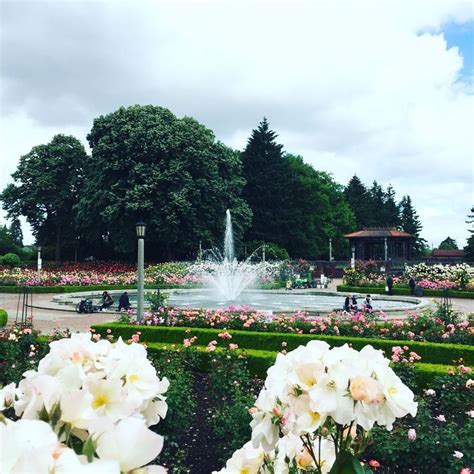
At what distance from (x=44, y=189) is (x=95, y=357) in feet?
157

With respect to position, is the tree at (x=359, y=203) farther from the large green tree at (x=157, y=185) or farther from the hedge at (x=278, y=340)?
the hedge at (x=278, y=340)

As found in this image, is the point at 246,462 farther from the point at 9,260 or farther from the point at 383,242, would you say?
the point at 383,242

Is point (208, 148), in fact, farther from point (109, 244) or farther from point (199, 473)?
point (199, 473)

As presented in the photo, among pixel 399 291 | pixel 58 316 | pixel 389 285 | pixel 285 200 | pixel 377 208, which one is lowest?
pixel 58 316

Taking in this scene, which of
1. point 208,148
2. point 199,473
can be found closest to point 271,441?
point 199,473

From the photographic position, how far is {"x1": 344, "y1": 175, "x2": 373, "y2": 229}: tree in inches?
3017

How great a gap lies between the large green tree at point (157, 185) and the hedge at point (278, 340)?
2541cm

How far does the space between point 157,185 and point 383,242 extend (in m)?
25.9

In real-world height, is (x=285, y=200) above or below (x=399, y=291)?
above

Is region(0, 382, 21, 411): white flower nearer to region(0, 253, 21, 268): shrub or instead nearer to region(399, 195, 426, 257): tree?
region(0, 253, 21, 268): shrub

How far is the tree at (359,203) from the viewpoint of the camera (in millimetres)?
76625

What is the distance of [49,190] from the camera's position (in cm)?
4675

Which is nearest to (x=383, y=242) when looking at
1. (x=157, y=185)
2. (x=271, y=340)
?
(x=157, y=185)

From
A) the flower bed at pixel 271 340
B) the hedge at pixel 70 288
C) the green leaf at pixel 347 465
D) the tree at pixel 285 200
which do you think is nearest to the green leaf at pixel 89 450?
the green leaf at pixel 347 465
